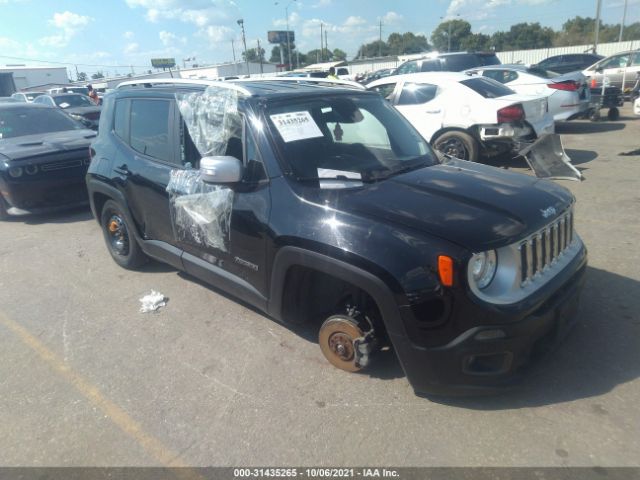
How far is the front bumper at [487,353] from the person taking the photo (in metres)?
2.44

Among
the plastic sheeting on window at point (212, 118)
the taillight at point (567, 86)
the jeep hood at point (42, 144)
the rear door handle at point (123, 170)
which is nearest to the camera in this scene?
the plastic sheeting on window at point (212, 118)

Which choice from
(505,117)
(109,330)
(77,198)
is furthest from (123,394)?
(505,117)

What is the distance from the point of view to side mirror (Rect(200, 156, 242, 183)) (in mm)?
3055

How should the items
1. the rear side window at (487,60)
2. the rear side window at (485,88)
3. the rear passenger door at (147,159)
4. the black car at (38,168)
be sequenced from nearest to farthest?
the rear passenger door at (147,159), the black car at (38,168), the rear side window at (485,88), the rear side window at (487,60)

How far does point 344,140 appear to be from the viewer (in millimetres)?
3498

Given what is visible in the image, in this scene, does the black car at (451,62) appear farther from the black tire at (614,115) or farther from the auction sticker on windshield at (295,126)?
the auction sticker on windshield at (295,126)

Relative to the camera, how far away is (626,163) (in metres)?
8.26

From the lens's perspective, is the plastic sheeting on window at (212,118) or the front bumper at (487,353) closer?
the front bumper at (487,353)

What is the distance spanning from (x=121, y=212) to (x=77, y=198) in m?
3.23

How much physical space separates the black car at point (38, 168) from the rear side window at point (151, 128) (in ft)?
10.7

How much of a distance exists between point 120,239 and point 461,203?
3775 mm

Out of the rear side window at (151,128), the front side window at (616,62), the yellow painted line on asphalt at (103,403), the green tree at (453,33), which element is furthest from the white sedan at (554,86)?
the green tree at (453,33)

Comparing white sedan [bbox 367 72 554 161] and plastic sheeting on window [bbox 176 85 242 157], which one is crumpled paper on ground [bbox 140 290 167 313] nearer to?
plastic sheeting on window [bbox 176 85 242 157]

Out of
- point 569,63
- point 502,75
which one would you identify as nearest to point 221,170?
point 502,75
